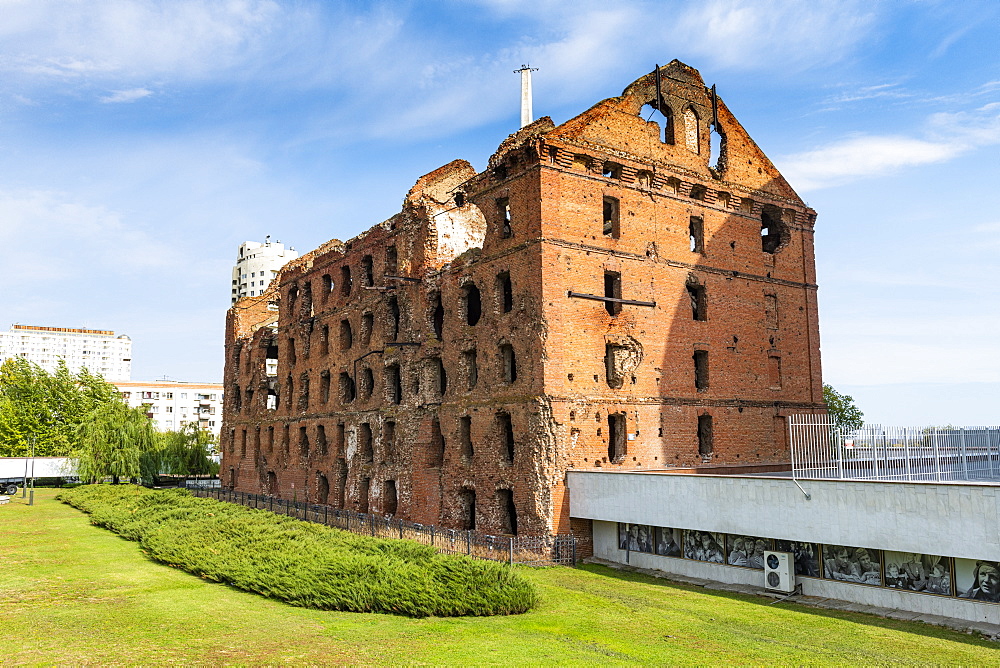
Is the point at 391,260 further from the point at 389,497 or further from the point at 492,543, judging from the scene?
the point at 492,543

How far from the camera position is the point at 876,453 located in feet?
59.6

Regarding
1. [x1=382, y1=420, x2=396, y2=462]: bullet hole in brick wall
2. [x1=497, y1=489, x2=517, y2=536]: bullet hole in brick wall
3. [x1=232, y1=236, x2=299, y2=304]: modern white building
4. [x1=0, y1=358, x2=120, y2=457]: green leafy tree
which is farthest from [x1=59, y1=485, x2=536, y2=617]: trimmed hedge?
[x1=232, y1=236, x2=299, y2=304]: modern white building

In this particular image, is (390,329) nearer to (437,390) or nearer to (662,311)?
(437,390)

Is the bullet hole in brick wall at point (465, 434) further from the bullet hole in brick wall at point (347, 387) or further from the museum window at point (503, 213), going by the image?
the bullet hole in brick wall at point (347, 387)

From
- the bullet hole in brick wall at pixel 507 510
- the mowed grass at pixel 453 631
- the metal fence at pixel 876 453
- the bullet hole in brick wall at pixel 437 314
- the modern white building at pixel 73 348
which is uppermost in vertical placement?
the modern white building at pixel 73 348

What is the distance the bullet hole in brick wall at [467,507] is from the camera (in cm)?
2697

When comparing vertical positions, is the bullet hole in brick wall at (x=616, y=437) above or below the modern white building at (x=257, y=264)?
below

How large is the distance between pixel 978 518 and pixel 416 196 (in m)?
23.8

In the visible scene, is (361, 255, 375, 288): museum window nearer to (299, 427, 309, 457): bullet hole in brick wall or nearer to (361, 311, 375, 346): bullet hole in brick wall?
(361, 311, 375, 346): bullet hole in brick wall

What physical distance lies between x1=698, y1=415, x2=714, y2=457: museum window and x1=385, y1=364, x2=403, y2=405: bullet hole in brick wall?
1243 cm

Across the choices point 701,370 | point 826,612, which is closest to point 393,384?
point 701,370

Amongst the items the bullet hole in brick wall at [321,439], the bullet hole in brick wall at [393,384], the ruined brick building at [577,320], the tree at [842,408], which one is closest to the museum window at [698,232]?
the ruined brick building at [577,320]

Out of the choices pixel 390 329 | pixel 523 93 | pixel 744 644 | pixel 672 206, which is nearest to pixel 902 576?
pixel 744 644

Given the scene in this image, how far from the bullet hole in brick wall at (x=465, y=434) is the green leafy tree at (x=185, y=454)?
108 feet
